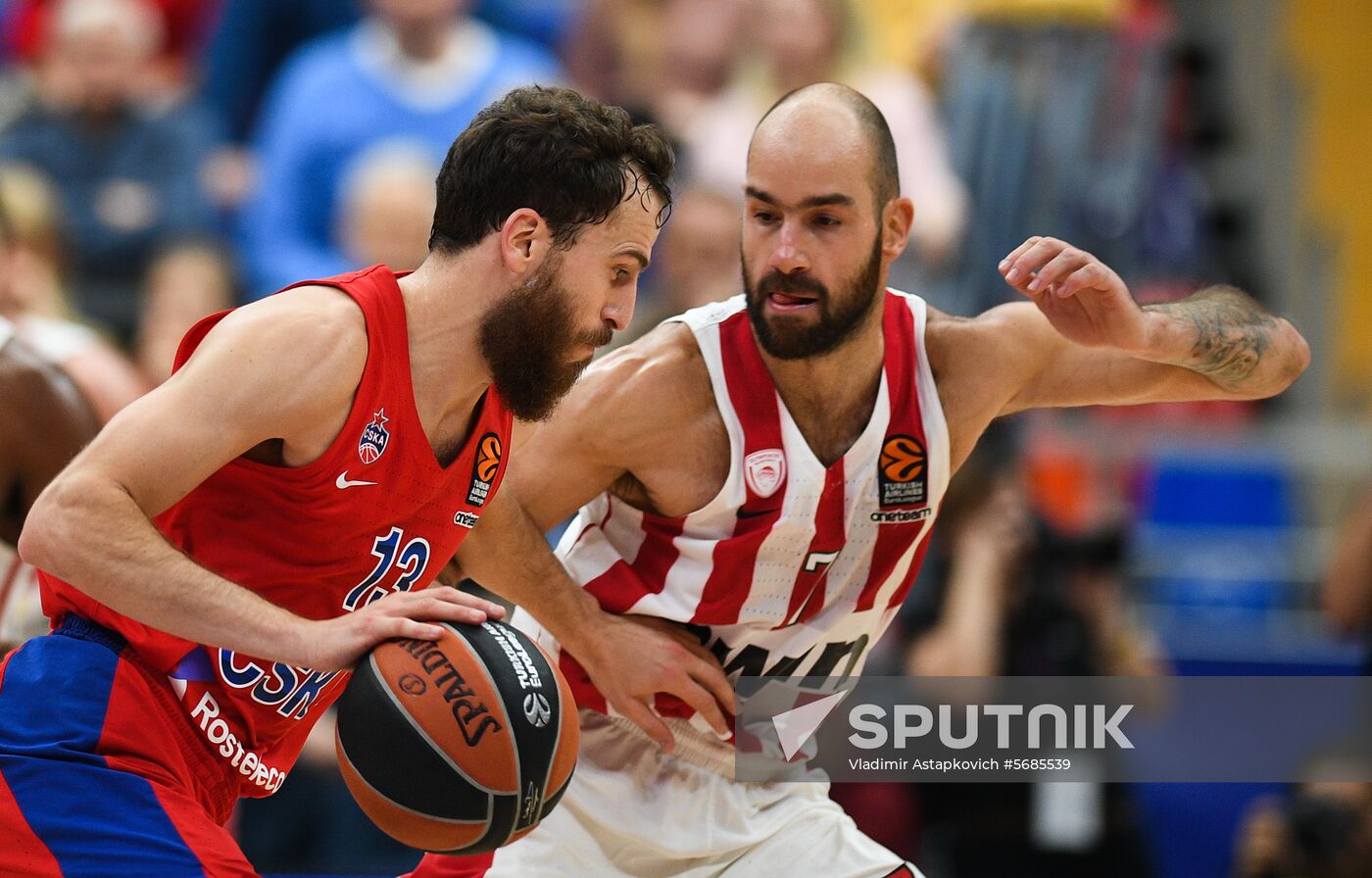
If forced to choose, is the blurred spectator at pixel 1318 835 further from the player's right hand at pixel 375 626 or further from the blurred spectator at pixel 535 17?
the blurred spectator at pixel 535 17

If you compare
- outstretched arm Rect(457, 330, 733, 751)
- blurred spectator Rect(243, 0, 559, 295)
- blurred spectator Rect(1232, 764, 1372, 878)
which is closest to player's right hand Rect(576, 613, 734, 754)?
outstretched arm Rect(457, 330, 733, 751)

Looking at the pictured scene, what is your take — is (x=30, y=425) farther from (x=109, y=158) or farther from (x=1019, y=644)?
(x=109, y=158)

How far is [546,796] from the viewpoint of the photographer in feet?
11.7

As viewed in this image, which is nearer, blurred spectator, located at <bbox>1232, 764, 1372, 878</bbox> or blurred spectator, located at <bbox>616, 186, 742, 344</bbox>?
blurred spectator, located at <bbox>1232, 764, 1372, 878</bbox>

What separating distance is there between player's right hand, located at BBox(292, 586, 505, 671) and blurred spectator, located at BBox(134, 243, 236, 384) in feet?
17.3

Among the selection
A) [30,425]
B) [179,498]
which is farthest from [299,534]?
[30,425]

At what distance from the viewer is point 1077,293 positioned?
4027mm

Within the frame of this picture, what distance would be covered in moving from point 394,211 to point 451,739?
4.86 metres

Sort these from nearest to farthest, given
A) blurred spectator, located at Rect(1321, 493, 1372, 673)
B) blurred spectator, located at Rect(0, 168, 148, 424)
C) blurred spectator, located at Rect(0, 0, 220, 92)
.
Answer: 1. blurred spectator, located at Rect(0, 168, 148, 424)
2. blurred spectator, located at Rect(1321, 493, 1372, 673)
3. blurred spectator, located at Rect(0, 0, 220, 92)

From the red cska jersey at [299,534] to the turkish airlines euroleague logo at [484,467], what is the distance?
0.15 ft

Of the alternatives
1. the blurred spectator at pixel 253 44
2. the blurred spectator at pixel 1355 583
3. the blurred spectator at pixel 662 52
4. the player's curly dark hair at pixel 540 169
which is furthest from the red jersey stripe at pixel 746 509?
the blurred spectator at pixel 253 44

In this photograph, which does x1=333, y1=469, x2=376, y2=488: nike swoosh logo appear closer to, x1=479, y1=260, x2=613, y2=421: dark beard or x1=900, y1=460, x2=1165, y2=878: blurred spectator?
x1=479, y1=260, x2=613, y2=421: dark beard

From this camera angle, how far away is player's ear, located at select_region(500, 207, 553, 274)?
12.5 feet

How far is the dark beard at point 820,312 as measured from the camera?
4.21 metres
